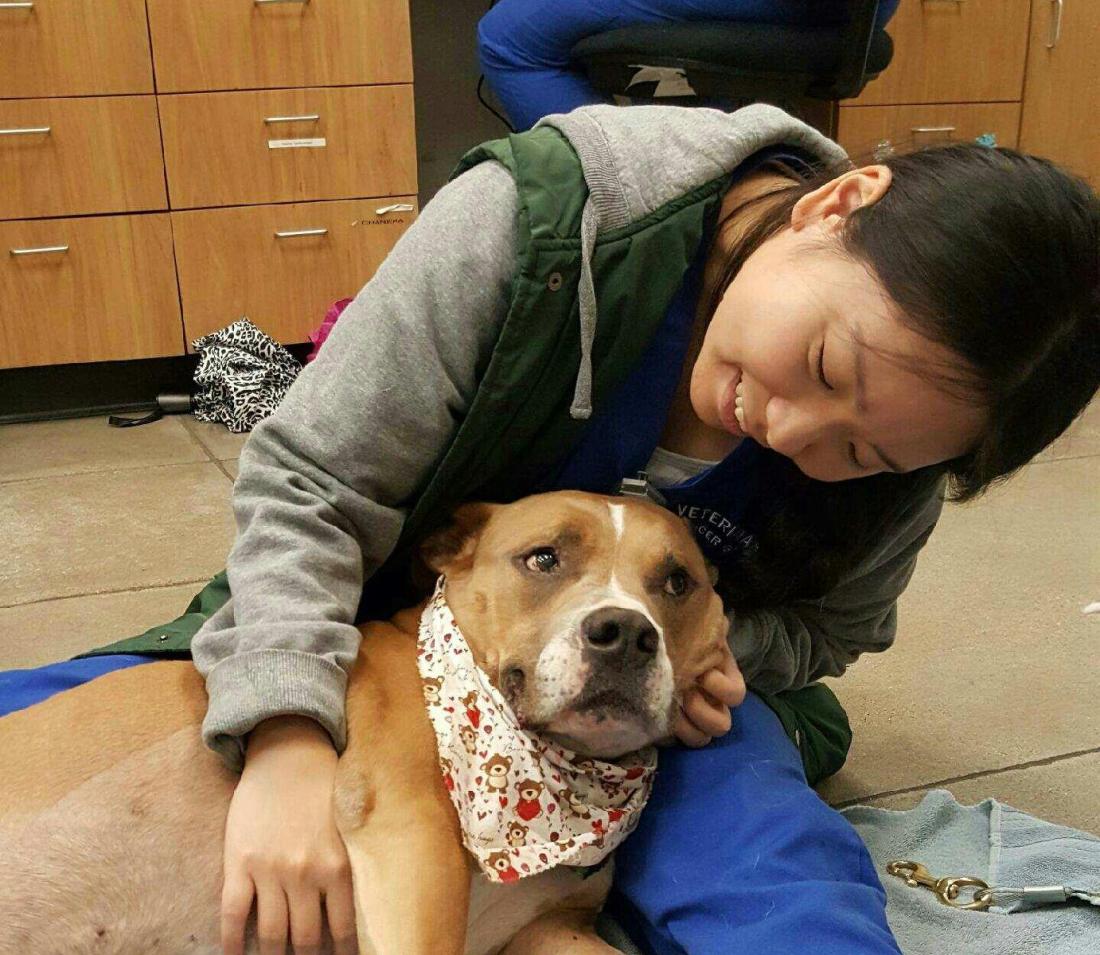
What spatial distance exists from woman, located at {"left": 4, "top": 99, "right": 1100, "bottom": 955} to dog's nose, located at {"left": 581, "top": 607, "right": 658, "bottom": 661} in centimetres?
24

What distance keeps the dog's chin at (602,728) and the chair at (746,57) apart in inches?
65.3

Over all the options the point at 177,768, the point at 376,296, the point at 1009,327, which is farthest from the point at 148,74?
the point at 1009,327

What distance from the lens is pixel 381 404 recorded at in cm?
131

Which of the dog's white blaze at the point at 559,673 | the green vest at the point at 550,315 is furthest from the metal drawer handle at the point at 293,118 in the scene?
the dog's white blaze at the point at 559,673

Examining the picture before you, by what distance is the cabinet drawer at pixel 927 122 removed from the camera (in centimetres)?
430

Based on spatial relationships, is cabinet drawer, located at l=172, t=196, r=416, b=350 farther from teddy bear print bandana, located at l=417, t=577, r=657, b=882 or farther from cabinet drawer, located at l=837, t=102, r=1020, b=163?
teddy bear print bandana, located at l=417, t=577, r=657, b=882

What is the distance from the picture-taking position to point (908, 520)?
1577 millimetres

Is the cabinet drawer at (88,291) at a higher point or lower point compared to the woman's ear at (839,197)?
lower

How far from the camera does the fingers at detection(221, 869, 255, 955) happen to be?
44.9 inches

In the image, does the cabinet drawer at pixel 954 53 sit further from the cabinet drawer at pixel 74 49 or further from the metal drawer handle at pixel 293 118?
the cabinet drawer at pixel 74 49

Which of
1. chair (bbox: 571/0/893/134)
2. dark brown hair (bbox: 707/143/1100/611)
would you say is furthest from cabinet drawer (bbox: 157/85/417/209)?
dark brown hair (bbox: 707/143/1100/611)

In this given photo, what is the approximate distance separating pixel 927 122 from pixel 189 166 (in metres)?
2.72

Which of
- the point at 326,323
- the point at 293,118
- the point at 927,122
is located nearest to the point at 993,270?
the point at 326,323

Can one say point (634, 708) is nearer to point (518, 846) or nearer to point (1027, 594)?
point (518, 846)
